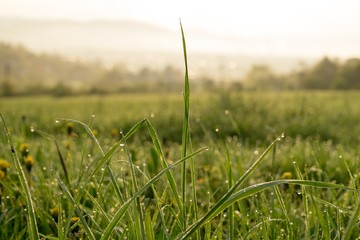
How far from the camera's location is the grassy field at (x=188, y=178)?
3.33ft

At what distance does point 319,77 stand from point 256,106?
20.3 meters

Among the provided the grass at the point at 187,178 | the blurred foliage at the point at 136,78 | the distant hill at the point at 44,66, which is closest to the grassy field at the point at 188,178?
the grass at the point at 187,178

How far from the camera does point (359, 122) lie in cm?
636

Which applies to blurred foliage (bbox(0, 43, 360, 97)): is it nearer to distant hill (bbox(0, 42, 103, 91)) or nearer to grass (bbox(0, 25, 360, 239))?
distant hill (bbox(0, 42, 103, 91))

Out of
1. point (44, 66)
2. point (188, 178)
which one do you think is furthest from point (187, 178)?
point (44, 66)

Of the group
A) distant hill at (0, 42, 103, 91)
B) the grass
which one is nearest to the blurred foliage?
distant hill at (0, 42, 103, 91)

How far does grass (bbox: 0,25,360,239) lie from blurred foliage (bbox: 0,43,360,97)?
0.30 metres

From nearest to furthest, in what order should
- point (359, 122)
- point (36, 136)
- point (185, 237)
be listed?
point (185, 237) < point (36, 136) < point (359, 122)

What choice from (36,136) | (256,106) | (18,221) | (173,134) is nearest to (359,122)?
(256,106)

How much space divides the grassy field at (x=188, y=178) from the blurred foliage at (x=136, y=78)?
0.31 m

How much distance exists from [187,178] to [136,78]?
5896cm

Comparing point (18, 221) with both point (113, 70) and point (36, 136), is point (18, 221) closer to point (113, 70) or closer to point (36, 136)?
point (36, 136)

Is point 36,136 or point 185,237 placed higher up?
point 185,237

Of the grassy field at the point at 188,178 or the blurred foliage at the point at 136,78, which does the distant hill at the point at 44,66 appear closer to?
the blurred foliage at the point at 136,78
